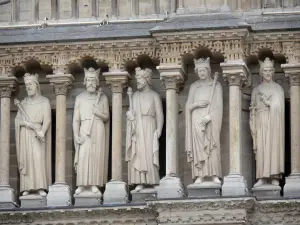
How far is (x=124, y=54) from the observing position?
32.8 meters

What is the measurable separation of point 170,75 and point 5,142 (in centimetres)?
249

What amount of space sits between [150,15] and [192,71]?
3.21 feet

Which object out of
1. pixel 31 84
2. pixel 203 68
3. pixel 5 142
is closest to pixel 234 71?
pixel 203 68

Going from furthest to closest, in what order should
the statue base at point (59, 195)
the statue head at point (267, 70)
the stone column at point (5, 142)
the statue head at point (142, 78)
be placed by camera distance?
1. the stone column at point (5, 142)
2. the statue head at point (142, 78)
3. the statue base at point (59, 195)
4. the statue head at point (267, 70)

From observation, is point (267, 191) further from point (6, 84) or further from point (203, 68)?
point (6, 84)

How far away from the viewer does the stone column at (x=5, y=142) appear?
32.8 metres

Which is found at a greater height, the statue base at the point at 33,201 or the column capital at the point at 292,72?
the column capital at the point at 292,72

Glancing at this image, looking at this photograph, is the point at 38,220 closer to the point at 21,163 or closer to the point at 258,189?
the point at 21,163

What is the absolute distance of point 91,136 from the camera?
32688 millimetres

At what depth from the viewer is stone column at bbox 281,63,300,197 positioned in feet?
105

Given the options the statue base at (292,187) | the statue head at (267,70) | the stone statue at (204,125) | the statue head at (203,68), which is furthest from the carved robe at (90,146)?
the statue base at (292,187)

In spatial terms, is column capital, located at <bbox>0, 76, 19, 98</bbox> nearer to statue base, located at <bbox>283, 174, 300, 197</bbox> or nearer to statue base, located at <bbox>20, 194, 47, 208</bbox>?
statue base, located at <bbox>20, 194, 47, 208</bbox>

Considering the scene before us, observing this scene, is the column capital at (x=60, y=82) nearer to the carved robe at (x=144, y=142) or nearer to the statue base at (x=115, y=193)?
the carved robe at (x=144, y=142)

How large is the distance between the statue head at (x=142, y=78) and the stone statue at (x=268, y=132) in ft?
4.93
